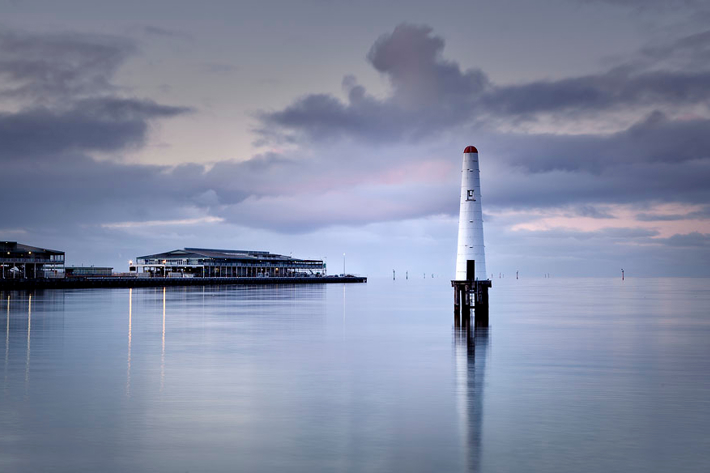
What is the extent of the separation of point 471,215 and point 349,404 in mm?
33417

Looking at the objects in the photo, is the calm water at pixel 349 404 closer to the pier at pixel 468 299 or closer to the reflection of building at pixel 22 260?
the pier at pixel 468 299

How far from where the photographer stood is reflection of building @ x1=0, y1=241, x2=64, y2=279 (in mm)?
154750

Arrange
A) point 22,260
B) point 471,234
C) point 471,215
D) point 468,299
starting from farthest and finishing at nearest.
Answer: point 22,260, point 468,299, point 471,234, point 471,215

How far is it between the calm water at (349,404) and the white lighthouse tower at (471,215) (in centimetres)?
1099

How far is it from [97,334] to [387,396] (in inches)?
1096

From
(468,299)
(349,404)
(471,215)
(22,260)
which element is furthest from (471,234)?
(22,260)

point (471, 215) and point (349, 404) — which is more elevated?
point (471, 215)

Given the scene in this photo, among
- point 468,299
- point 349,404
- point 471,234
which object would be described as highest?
point 471,234

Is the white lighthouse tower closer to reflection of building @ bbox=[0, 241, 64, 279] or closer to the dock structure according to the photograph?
the dock structure

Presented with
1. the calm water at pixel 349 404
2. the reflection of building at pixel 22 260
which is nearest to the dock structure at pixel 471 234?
the calm water at pixel 349 404

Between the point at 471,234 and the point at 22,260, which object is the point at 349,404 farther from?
the point at 22,260

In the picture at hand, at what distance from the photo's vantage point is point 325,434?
1692 centimetres

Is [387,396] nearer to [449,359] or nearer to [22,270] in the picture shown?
[449,359]

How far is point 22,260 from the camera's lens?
512 feet
